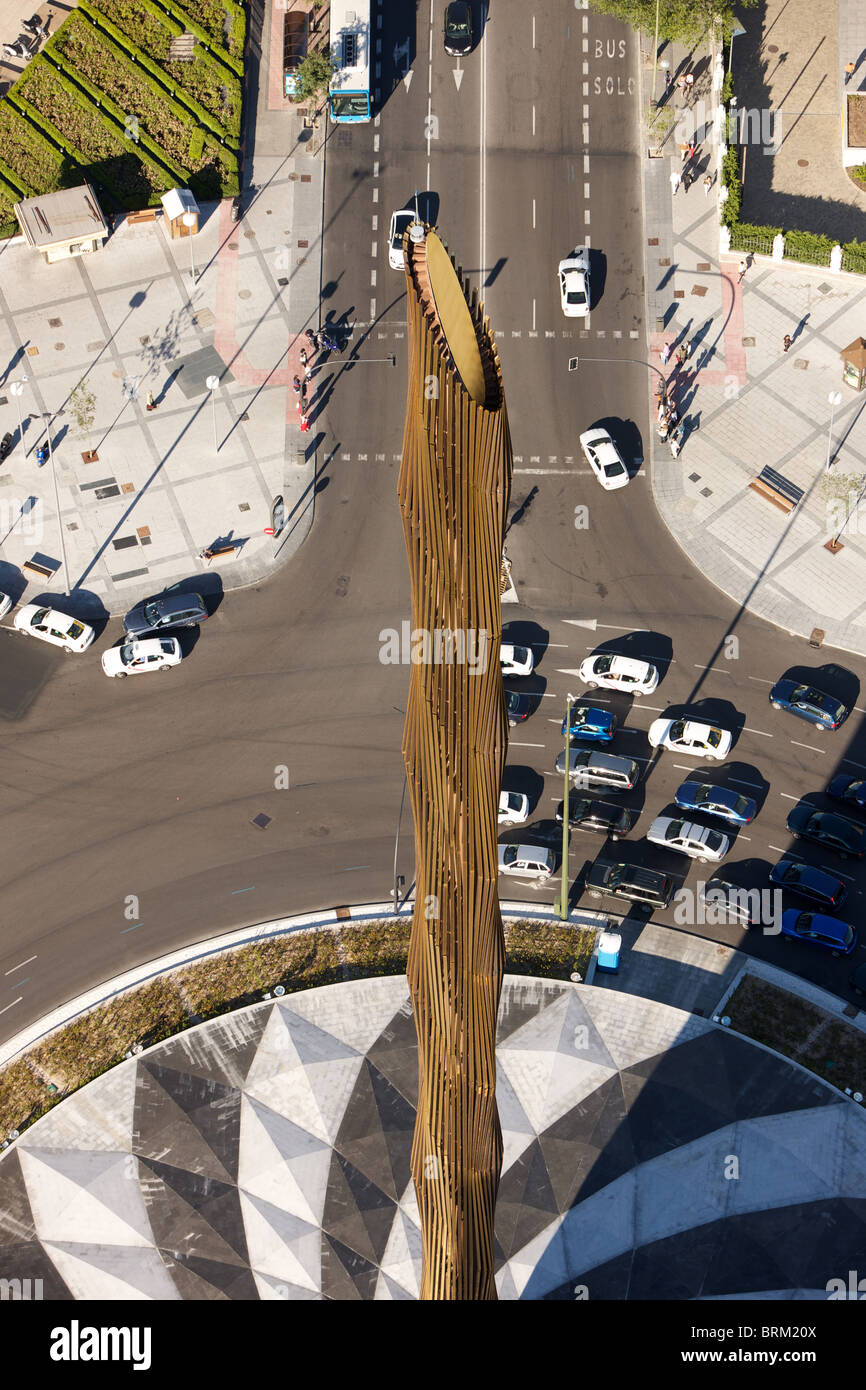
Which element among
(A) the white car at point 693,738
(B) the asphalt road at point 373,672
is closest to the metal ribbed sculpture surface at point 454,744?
(B) the asphalt road at point 373,672

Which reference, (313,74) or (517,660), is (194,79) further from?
(517,660)

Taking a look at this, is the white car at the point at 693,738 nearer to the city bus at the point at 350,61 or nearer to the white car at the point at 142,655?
the white car at the point at 142,655

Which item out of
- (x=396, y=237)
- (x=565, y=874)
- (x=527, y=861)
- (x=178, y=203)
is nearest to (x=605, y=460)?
(x=396, y=237)

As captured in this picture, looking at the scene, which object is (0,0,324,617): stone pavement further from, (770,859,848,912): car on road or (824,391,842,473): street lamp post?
(770,859,848,912): car on road

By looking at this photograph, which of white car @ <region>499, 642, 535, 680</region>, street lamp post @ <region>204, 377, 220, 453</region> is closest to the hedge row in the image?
street lamp post @ <region>204, 377, 220, 453</region>

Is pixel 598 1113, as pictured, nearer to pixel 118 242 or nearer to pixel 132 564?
pixel 132 564

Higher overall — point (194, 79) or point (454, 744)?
point (194, 79)
